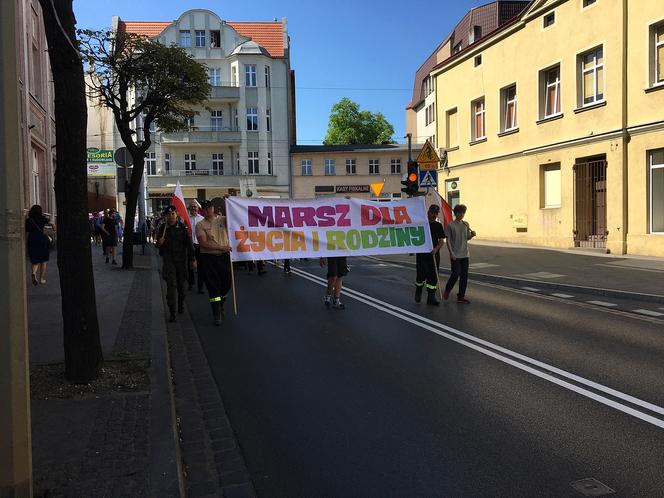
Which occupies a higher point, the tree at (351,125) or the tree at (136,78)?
the tree at (351,125)

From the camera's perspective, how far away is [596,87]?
19438 millimetres

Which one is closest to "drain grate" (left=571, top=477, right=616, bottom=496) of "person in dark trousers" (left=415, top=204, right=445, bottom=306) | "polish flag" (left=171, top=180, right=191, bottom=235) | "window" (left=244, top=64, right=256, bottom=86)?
"person in dark trousers" (left=415, top=204, right=445, bottom=306)

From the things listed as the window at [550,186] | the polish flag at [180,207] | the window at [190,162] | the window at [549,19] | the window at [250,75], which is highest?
the window at [250,75]

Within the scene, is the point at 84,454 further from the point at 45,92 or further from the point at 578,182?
the point at 45,92

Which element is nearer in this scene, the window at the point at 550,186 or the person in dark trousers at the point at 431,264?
the person in dark trousers at the point at 431,264

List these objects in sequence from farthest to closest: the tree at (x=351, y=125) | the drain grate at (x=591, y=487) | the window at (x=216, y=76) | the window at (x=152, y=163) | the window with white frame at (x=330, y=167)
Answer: the tree at (x=351, y=125), the window with white frame at (x=330, y=167), the window at (x=216, y=76), the window at (x=152, y=163), the drain grate at (x=591, y=487)

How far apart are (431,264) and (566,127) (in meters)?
13.1

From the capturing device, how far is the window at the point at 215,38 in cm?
5130

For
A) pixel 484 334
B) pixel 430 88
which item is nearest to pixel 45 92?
pixel 484 334

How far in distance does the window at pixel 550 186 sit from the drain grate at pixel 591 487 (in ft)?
Answer: 64.0

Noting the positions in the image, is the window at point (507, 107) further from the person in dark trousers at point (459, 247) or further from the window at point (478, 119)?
the person in dark trousers at point (459, 247)

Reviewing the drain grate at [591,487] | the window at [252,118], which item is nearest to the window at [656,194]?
the drain grate at [591,487]

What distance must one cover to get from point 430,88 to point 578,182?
37.5m

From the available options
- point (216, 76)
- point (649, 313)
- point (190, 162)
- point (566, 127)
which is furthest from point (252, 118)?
point (649, 313)
